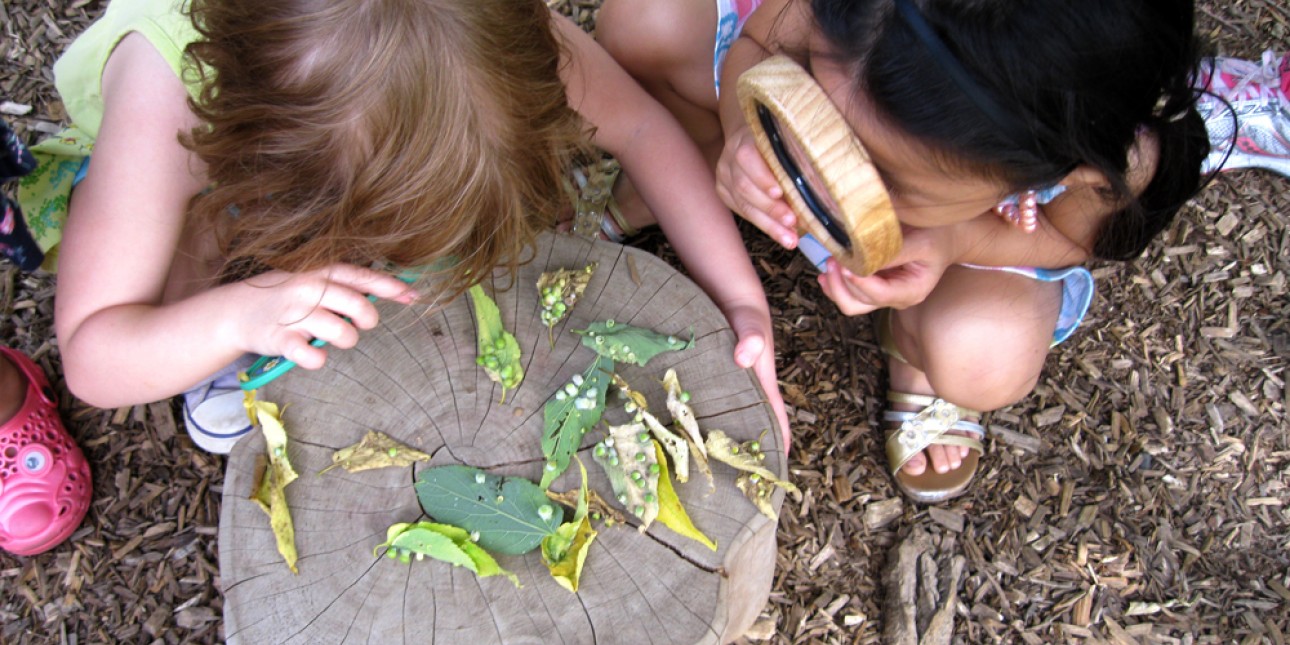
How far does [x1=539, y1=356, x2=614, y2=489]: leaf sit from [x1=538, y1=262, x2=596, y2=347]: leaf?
13 centimetres

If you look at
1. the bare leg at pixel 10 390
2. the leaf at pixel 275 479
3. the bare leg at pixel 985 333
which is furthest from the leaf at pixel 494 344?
the bare leg at pixel 10 390

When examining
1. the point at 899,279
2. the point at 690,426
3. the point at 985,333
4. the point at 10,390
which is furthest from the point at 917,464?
the point at 10,390

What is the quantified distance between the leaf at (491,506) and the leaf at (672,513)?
191mm

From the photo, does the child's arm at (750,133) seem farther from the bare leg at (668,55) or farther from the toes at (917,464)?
the toes at (917,464)

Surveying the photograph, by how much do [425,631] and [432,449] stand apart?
342 mm

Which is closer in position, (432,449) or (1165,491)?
(432,449)

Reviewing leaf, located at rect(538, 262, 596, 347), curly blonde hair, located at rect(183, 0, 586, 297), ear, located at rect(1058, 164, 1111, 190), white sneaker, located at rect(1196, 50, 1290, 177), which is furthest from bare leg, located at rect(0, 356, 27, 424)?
white sneaker, located at rect(1196, 50, 1290, 177)

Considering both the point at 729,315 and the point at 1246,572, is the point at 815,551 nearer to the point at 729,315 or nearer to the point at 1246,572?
the point at 729,315

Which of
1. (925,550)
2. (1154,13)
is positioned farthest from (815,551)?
(1154,13)

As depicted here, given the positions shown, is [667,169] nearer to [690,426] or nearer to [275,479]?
[690,426]

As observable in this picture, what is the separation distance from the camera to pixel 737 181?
1.77 meters

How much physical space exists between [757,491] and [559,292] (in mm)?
562

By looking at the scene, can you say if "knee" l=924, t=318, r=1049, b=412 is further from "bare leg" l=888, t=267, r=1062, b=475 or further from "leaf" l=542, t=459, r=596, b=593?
"leaf" l=542, t=459, r=596, b=593

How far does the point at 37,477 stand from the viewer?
84.7 inches
